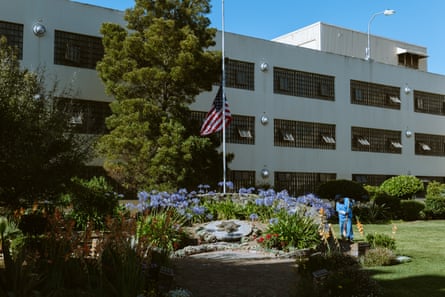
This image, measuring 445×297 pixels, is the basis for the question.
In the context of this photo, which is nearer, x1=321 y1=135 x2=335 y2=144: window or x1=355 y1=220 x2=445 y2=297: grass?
x1=355 y1=220 x2=445 y2=297: grass

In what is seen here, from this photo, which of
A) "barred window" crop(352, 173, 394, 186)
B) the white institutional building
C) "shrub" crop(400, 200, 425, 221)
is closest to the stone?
the white institutional building

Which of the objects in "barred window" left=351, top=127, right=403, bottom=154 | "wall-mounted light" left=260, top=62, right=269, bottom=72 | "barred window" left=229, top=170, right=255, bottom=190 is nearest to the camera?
"barred window" left=229, top=170, right=255, bottom=190

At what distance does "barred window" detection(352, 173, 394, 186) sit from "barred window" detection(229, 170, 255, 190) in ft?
25.2

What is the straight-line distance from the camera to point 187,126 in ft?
73.8

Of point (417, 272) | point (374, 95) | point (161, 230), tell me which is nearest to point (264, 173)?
point (374, 95)

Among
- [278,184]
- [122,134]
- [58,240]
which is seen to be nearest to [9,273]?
[58,240]

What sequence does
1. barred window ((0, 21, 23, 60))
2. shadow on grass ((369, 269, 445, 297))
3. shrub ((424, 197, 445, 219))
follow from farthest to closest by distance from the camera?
shrub ((424, 197, 445, 219)), barred window ((0, 21, 23, 60)), shadow on grass ((369, 269, 445, 297))

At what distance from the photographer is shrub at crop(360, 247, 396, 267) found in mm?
12938

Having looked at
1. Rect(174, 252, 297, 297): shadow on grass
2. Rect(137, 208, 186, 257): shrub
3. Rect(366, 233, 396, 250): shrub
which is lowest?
Rect(174, 252, 297, 297): shadow on grass

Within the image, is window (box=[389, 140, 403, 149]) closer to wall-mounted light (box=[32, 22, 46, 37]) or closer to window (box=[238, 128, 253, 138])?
window (box=[238, 128, 253, 138])

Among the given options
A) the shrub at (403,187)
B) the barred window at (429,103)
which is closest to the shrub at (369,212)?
the shrub at (403,187)

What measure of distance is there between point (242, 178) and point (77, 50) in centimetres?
1009

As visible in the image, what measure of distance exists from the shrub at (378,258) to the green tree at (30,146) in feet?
22.1

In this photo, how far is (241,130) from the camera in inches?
1123
